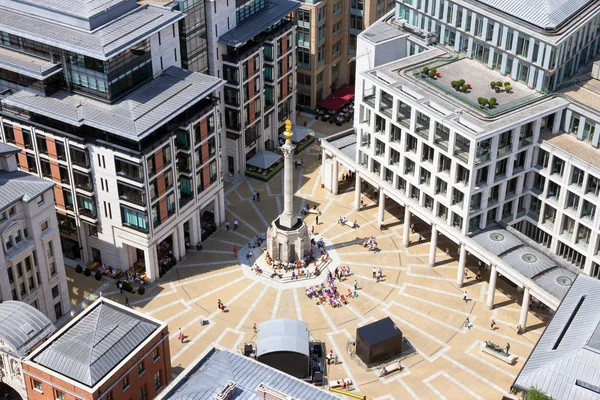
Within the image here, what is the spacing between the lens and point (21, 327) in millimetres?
102750

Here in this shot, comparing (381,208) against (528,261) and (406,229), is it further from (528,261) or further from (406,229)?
(528,261)

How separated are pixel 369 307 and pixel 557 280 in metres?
27.0

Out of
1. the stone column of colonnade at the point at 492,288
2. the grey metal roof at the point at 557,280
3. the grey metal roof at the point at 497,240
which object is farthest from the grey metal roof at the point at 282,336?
the grey metal roof at the point at 557,280

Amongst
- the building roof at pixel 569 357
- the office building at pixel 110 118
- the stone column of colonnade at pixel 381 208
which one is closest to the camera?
the building roof at pixel 569 357

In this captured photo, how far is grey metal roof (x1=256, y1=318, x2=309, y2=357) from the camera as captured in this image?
11744cm

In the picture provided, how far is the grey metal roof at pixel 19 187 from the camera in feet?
371

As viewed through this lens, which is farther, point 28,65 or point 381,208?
point 381,208

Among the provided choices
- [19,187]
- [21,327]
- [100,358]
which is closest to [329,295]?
[100,358]

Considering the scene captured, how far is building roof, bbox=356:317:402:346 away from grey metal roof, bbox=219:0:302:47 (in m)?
52.9

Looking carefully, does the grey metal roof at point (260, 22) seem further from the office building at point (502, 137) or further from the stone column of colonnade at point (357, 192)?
the stone column of colonnade at point (357, 192)

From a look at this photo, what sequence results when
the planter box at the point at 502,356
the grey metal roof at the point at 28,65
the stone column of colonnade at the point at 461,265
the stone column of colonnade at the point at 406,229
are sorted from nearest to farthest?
the planter box at the point at 502,356 → the grey metal roof at the point at 28,65 → the stone column of colonnade at the point at 461,265 → the stone column of colonnade at the point at 406,229

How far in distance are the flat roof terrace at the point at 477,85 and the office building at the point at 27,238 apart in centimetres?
5834

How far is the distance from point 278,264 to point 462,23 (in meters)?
47.3

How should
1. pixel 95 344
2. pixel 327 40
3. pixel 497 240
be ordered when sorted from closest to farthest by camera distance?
pixel 95 344
pixel 497 240
pixel 327 40
